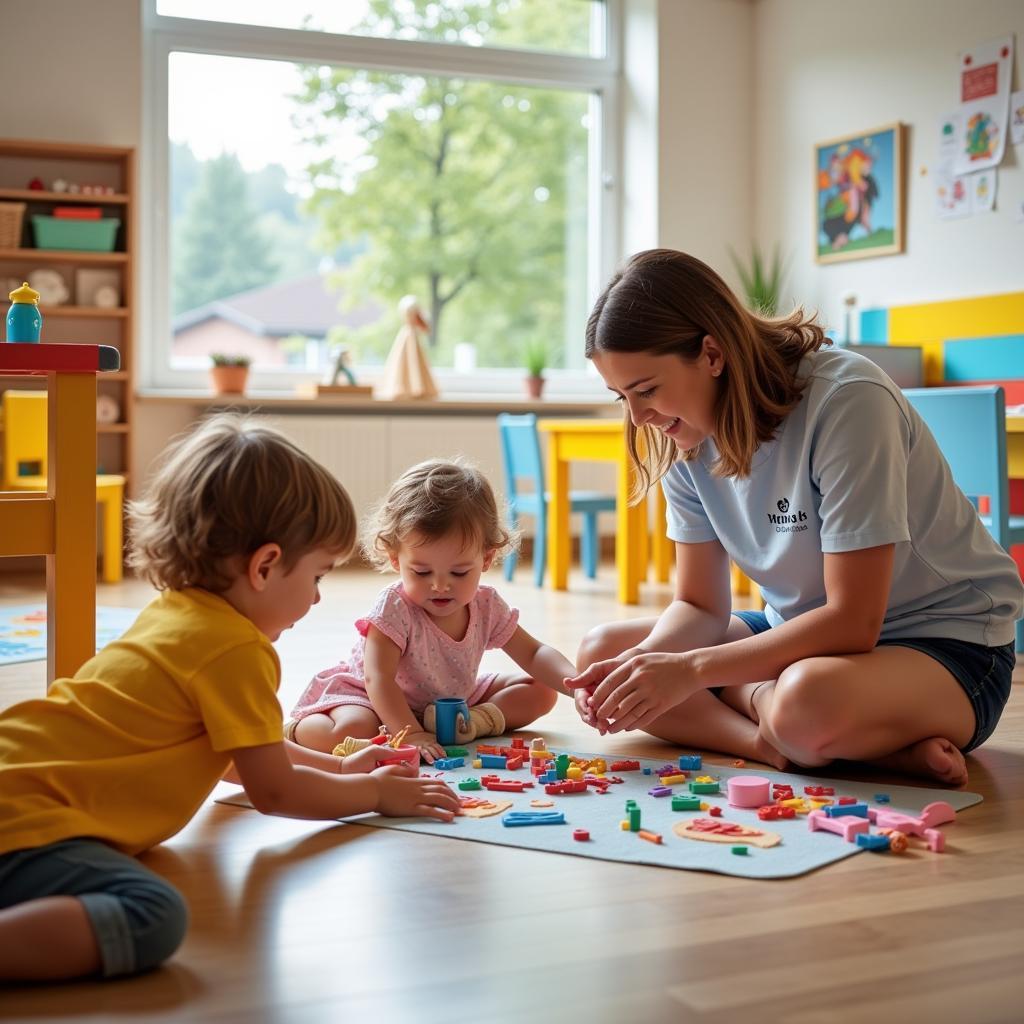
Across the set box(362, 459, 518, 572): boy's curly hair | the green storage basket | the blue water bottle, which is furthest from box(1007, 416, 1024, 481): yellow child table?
the green storage basket

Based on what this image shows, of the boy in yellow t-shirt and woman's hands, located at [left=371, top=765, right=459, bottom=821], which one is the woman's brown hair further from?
woman's hands, located at [left=371, top=765, right=459, bottom=821]

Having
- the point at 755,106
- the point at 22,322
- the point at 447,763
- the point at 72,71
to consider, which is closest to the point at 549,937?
the point at 447,763

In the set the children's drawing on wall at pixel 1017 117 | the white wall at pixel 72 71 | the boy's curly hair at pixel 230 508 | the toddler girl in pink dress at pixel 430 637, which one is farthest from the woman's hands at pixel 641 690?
the white wall at pixel 72 71

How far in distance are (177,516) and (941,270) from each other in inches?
149

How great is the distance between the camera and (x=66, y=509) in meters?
1.92

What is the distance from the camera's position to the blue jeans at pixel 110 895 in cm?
112

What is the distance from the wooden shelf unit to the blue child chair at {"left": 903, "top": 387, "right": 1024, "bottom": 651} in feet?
10.4

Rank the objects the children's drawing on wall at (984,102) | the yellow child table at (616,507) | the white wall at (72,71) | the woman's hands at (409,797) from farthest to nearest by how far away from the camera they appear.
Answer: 1. the white wall at (72,71)
2. the children's drawing on wall at (984,102)
3. the yellow child table at (616,507)
4. the woman's hands at (409,797)

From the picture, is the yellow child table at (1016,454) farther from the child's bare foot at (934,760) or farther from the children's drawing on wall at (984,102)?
the child's bare foot at (934,760)

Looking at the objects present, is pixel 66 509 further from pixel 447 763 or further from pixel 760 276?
pixel 760 276

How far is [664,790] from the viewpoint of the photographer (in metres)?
1.72

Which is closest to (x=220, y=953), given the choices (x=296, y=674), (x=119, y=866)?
(x=119, y=866)

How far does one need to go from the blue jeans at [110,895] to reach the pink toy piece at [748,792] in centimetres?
76

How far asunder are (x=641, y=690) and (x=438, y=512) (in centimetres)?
46
